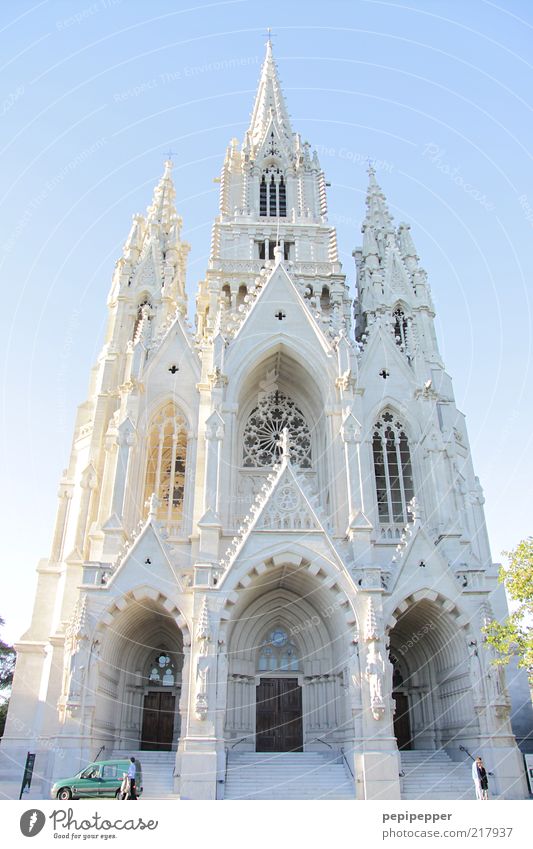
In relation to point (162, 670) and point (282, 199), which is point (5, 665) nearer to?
point (162, 670)

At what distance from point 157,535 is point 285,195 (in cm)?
2617

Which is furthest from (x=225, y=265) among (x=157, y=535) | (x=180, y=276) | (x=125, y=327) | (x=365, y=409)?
(x=157, y=535)

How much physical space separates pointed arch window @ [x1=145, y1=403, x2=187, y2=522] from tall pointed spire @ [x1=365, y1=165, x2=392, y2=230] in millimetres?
19646

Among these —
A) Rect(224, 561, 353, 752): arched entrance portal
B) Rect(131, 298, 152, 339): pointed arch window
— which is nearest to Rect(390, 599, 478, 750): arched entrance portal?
Rect(224, 561, 353, 752): arched entrance portal

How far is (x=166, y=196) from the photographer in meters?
40.9

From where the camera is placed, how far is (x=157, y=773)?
65.9ft

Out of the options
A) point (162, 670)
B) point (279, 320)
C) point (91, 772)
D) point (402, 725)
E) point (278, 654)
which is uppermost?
point (279, 320)

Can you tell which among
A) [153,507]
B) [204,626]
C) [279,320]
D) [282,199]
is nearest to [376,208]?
[282,199]

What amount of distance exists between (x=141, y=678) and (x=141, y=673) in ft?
0.70

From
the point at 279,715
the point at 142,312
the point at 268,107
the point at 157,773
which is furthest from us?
the point at 268,107

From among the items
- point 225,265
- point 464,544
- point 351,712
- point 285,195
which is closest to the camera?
point 351,712

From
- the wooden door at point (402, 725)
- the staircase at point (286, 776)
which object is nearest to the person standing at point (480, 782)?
the staircase at point (286, 776)

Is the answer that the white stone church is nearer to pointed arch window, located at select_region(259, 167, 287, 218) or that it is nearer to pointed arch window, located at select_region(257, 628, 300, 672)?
pointed arch window, located at select_region(257, 628, 300, 672)

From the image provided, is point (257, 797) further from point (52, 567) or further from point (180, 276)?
point (180, 276)
